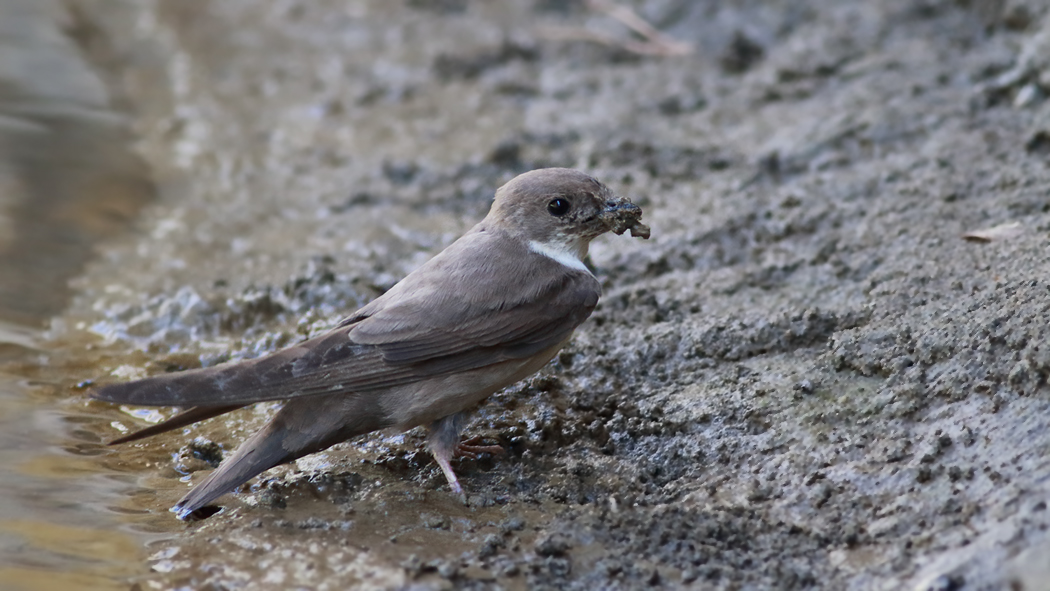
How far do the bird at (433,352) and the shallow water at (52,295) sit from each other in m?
0.32

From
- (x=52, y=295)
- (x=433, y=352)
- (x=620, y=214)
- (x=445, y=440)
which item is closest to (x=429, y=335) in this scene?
(x=433, y=352)

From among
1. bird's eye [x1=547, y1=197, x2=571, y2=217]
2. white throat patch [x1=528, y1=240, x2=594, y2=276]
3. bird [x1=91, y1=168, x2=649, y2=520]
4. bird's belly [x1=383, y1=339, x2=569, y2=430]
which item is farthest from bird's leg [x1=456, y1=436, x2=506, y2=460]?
bird's eye [x1=547, y1=197, x2=571, y2=217]

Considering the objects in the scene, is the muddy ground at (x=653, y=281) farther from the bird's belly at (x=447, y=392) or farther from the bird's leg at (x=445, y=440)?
the bird's belly at (x=447, y=392)

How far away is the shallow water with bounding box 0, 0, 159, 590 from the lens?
3.24 metres

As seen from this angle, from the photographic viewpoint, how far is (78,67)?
7.96 meters

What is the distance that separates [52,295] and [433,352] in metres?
2.54

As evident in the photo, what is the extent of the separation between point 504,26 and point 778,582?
6.14m

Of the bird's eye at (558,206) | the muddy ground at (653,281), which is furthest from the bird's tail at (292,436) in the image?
the bird's eye at (558,206)

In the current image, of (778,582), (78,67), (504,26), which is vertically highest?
(78,67)

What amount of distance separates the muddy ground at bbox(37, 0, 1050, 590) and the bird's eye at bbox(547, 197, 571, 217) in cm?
61

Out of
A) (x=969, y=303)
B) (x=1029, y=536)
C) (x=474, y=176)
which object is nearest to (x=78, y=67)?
(x=474, y=176)

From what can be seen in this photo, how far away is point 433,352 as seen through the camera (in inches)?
141

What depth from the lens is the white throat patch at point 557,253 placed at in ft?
13.5

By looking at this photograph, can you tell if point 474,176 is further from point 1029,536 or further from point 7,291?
point 1029,536
